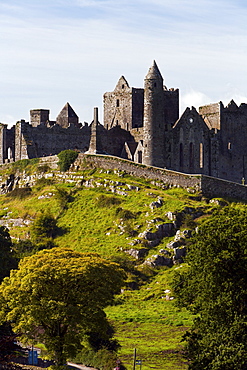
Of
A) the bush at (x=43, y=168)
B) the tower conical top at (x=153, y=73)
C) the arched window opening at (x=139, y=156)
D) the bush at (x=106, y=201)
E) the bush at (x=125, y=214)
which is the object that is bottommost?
the bush at (x=125, y=214)

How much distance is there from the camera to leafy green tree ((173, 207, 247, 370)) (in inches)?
2382

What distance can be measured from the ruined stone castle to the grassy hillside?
5997 mm

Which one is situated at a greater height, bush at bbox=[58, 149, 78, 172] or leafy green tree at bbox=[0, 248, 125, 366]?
bush at bbox=[58, 149, 78, 172]

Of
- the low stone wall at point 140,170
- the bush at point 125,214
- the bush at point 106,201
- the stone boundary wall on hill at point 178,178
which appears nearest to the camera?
the bush at point 125,214

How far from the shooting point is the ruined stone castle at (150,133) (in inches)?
4304

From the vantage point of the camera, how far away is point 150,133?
357 feet

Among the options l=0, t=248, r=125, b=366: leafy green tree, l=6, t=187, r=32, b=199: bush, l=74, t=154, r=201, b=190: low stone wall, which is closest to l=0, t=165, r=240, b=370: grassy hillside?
l=6, t=187, r=32, b=199: bush

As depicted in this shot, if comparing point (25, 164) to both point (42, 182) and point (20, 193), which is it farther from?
point (20, 193)

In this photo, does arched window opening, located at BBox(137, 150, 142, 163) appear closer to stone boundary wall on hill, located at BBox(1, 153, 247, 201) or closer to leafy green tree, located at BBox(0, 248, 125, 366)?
stone boundary wall on hill, located at BBox(1, 153, 247, 201)

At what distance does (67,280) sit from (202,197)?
3851 cm

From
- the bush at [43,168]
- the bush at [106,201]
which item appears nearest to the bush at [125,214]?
the bush at [106,201]

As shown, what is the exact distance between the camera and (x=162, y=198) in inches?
→ 3939

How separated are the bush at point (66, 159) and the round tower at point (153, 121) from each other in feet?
27.1

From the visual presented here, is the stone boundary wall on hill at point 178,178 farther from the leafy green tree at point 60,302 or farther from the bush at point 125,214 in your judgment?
the leafy green tree at point 60,302
